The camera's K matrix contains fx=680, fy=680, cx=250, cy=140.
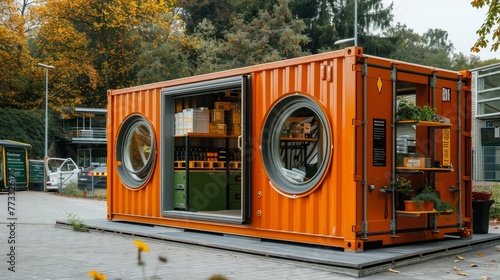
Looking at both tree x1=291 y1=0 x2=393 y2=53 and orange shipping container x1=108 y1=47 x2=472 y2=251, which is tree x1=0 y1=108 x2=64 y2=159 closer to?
tree x1=291 y1=0 x2=393 y2=53

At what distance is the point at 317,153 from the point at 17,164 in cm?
2522

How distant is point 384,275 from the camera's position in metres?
8.11

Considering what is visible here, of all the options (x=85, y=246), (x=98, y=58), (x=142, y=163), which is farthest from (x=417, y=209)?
(x=98, y=58)

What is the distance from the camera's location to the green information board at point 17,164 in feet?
107

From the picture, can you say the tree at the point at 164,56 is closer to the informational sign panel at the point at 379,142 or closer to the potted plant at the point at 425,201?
the informational sign panel at the point at 379,142

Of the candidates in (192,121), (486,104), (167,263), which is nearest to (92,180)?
(486,104)

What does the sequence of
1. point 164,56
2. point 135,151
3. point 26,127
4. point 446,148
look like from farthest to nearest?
point 26,127 → point 164,56 → point 135,151 → point 446,148

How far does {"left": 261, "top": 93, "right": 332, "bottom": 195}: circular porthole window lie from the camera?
9.96m

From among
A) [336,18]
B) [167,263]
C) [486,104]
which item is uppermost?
[336,18]

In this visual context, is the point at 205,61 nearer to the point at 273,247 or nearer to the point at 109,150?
the point at 109,150

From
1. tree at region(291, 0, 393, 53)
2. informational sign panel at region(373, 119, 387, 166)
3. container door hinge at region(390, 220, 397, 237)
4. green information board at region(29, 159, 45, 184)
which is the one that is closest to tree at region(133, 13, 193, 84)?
green information board at region(29, 159, 45, 184)

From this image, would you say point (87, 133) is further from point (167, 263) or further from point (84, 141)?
point (167, 263)

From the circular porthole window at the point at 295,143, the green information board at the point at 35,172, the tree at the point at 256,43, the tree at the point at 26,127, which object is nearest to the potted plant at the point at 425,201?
the circular porthole window at the point at 295,143

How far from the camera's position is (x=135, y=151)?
14391 mm
